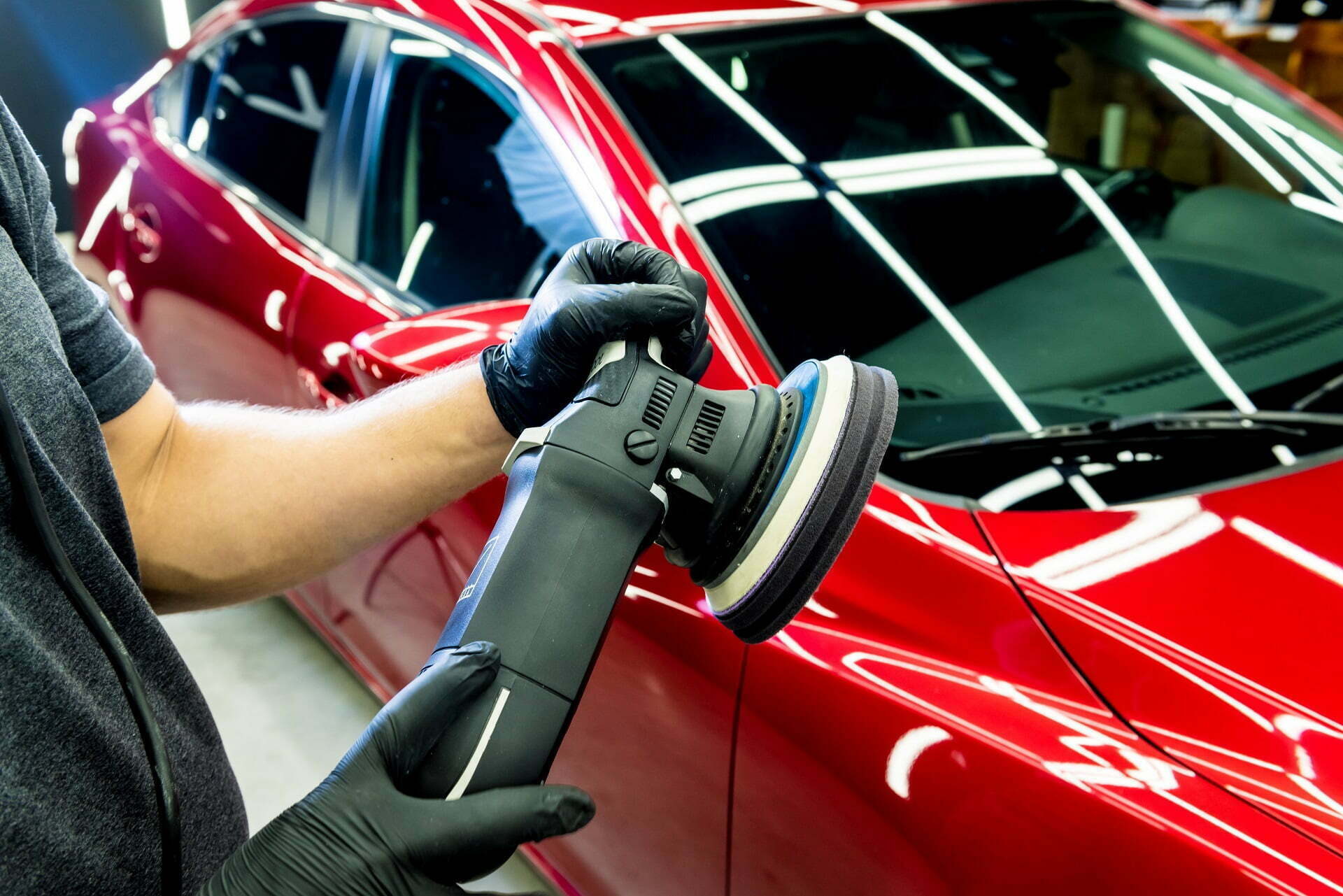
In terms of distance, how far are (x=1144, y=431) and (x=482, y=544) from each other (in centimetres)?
82

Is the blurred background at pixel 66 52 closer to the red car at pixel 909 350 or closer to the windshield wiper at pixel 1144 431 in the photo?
the red car at pixel 909 350

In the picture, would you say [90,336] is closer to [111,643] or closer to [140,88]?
[111,643]

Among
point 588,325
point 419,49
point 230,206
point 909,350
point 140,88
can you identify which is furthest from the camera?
point 140,88

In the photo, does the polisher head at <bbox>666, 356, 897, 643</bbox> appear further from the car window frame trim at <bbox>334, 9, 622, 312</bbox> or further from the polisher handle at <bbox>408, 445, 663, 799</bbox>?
the car window frame trim at <bbox>334, 9, 622, 312</bbox>

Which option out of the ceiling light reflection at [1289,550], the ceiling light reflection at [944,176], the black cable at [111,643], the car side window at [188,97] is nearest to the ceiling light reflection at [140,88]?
the car side window at [188,97]

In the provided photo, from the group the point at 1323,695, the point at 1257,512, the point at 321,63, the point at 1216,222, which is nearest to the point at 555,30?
the point at 321,63

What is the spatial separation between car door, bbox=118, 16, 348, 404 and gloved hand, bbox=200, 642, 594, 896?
3.89 ft

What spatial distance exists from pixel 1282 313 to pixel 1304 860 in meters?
0.81

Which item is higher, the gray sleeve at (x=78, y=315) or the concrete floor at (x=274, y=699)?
the gray sleeve at (x=78, y=315)

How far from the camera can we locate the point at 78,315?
0.96 m

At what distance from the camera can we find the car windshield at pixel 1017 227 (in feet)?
3.97

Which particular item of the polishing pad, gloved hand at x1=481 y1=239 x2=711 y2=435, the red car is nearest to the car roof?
the red car

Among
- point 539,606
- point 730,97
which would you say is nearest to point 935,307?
point 730,97

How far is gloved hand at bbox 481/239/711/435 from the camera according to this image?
35.3 inches
